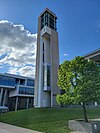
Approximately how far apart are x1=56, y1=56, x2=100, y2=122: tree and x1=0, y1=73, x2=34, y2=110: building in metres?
50.8

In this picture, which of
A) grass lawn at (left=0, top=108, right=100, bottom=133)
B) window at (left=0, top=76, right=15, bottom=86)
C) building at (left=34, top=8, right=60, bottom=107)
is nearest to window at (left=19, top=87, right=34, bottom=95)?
window at (left=0, top=76, right=15, bottom=86)

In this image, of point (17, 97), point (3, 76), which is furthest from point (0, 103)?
point (3, 76)

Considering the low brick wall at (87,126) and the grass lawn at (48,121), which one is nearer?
the low brick wall at (87,126)

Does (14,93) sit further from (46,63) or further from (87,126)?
(87,126)

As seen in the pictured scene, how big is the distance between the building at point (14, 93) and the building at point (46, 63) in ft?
A: 78.2

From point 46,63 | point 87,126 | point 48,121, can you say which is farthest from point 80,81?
point 46,63

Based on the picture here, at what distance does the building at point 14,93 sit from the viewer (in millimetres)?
63219

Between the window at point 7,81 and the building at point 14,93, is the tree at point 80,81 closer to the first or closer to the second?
the building at point 14,93

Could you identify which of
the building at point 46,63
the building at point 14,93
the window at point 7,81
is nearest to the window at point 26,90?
the building at point 14,93

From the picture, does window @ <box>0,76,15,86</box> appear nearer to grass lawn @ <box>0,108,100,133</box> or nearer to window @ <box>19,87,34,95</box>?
window @ <box>19,87,34,95</box>

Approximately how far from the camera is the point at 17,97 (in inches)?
2488

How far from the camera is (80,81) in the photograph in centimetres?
1352

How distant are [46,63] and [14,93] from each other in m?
28.7

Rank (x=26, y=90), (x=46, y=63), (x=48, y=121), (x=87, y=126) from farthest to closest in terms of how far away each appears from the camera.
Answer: (x=26, y=90) < (x=46, y=63) < (x=48, y=121) < (x=87, y=126)
